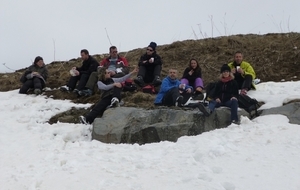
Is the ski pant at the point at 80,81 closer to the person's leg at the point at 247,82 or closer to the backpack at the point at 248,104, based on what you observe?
the person's leg at the point at 247,82

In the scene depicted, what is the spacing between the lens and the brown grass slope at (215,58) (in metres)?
10.1

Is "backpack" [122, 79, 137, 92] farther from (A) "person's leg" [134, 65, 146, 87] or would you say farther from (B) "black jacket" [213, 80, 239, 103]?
(B) "black jacket" [213, 80, 239, 103]

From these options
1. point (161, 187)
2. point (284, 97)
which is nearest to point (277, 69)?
point (284, 97)

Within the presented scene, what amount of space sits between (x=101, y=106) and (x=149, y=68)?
7.92 ft

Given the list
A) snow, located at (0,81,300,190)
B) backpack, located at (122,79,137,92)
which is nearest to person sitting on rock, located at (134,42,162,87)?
backpack, located at (122,79,137,92)

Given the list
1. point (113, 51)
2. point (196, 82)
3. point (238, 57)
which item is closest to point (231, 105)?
point (196, 82)

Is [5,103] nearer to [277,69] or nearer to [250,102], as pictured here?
[250,102]

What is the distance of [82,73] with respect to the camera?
9.95 m

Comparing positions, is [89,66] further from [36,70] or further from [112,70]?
[36,70]

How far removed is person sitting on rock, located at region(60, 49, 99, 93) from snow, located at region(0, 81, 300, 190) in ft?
7.50

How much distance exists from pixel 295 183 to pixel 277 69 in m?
6.30

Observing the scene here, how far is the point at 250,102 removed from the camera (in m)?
7.49

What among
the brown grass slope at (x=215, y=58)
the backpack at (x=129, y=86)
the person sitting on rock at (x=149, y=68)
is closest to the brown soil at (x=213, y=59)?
the brown grass slope at (x=215, y=58)

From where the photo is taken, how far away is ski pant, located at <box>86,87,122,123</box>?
782cm
